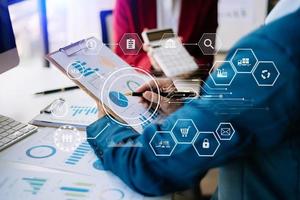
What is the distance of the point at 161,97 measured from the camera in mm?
579

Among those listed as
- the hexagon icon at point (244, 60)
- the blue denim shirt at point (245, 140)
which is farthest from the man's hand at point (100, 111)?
the hexagon icon at point (244, 60)

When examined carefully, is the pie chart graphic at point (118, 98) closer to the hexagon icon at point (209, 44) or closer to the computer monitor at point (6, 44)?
the hexagon icon at point (209, 44)

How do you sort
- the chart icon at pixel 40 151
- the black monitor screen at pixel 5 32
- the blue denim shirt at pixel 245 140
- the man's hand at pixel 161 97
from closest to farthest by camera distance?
the blue denim shirt at pixel 245 140 → the man's hand at pixel 161 97 → the chart icon at pixel 40 151 → the black monitor screen at pixel 5 32

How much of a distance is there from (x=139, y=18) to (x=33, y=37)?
30 centimetres

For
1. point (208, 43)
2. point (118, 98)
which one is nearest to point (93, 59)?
point (118, 98)

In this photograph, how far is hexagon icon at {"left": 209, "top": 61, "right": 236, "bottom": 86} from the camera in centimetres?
49

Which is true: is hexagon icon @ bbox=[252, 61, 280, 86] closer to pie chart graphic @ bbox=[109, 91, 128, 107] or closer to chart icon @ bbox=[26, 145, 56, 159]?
pie chart graphic @ bbox=[109, 91, 128, 107]

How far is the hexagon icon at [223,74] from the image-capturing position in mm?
494

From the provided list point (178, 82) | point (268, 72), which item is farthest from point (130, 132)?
point (268, 72)

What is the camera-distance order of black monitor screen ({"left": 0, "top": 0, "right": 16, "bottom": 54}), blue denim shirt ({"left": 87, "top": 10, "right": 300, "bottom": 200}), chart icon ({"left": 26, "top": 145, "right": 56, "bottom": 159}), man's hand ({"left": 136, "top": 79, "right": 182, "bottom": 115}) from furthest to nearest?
black monitor screen ({"left": 0, "top": 0, "right": 16, "bottom": 54}) → chart icon ({"left": 26, "top": 145, "right": 56, "bottom": 159}) → man's hand ({"left": 136, "top": 79, "right": 182, "bottom": 115}) → blue denim shirt ({"left": 87, "top": 10, "right": 300, "bottom": 200})

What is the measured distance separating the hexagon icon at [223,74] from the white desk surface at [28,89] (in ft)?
1.27

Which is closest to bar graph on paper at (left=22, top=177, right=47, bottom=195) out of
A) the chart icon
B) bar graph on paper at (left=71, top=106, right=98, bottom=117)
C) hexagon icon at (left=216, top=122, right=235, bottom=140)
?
the chart icon

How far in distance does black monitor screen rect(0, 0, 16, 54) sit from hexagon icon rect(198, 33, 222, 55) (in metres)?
0.42

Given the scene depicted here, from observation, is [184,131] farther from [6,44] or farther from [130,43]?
[6,44]
